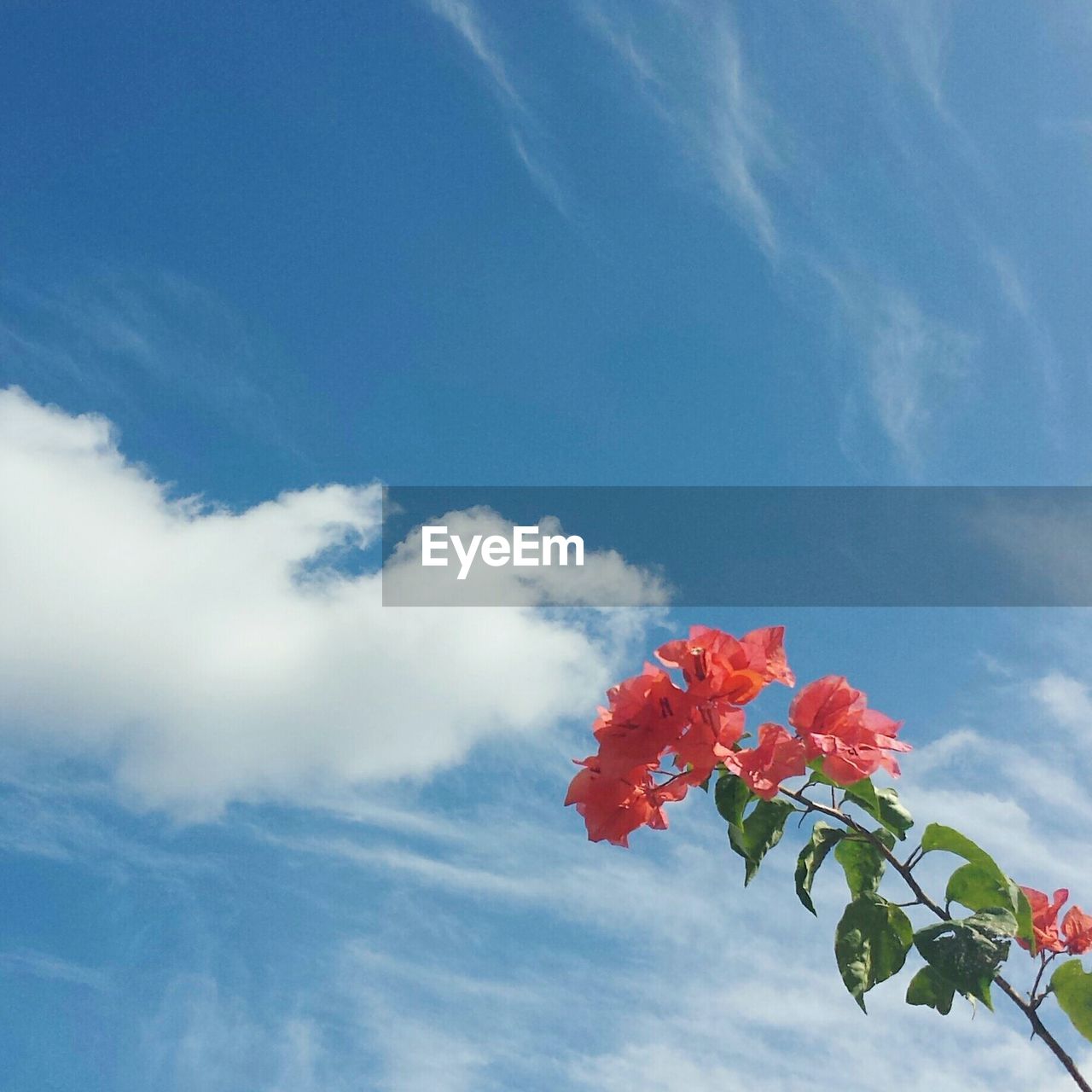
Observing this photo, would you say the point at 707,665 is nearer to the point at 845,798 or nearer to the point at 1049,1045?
the point at 845,798

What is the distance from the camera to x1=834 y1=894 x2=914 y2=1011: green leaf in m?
2.28

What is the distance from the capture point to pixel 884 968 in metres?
2.29

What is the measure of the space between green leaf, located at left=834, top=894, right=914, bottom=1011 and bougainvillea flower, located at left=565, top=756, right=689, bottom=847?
1.51 feet

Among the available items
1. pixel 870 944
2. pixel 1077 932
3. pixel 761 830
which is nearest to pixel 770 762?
pixel 761 830

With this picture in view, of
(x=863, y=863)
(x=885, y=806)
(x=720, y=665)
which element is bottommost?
(x=863, y=863)

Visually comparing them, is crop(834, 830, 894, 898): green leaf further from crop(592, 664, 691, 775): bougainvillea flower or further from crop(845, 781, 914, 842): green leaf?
crop(592, 664, 691, 775): bougainvillea flower

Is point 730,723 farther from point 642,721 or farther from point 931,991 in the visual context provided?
point 931,991

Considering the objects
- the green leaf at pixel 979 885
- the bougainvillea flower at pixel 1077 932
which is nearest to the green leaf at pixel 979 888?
the green leaf at pixel 979 885

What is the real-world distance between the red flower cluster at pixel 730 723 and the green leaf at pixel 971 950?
0.34 m

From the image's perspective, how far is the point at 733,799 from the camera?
7.77 ft

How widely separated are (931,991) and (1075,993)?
0.32 m

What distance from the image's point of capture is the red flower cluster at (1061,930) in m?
2.63

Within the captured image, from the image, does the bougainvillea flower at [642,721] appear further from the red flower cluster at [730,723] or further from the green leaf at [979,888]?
the green leaf at [979,888]

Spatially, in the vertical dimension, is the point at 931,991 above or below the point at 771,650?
below
